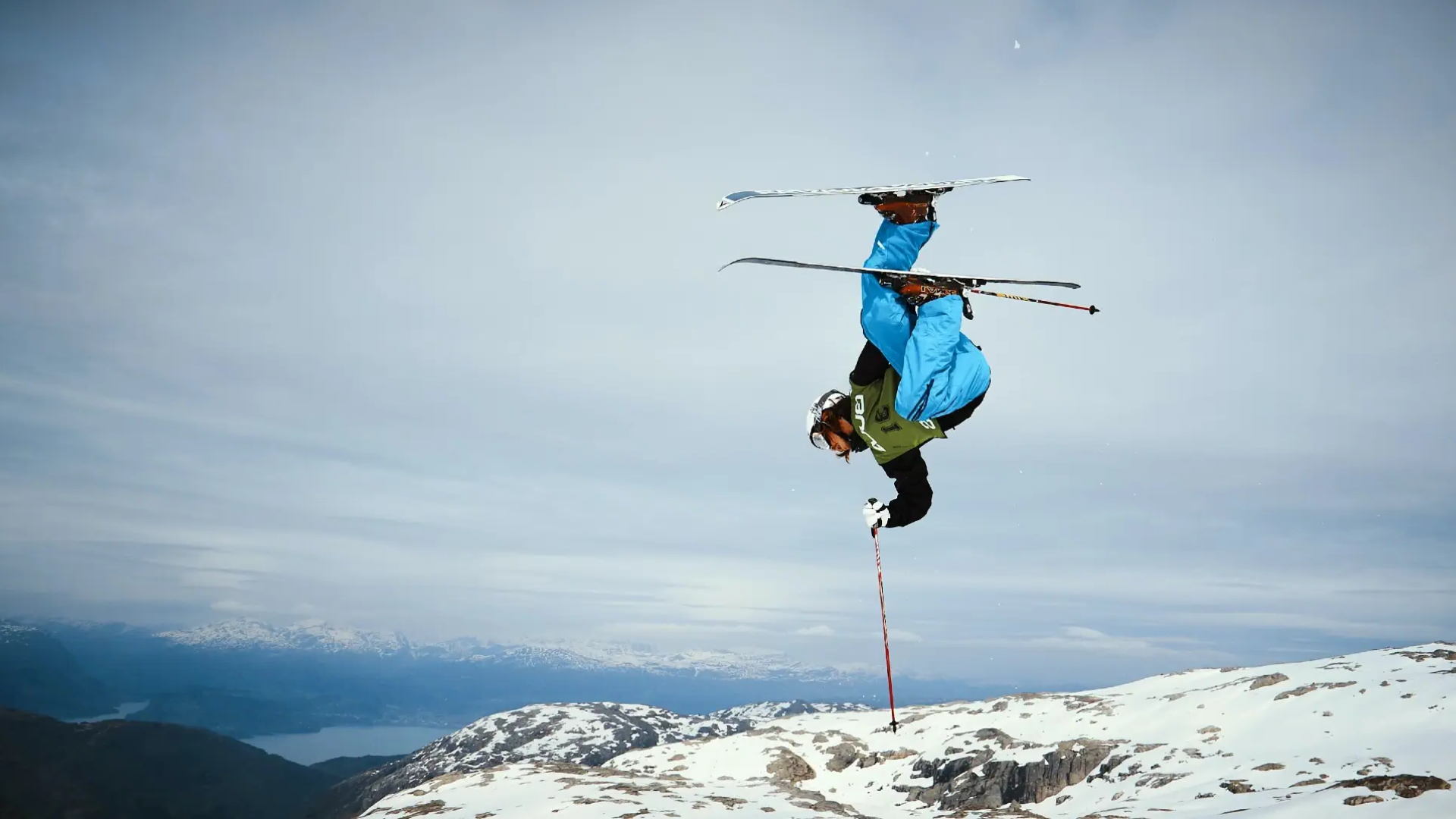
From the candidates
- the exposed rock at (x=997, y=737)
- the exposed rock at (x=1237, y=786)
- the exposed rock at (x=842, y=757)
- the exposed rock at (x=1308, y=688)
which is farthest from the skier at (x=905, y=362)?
the exposed rock at (x=842, y=757)

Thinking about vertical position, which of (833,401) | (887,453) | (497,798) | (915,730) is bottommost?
(915,730)

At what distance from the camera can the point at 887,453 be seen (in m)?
8.22

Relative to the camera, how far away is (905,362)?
698 cm

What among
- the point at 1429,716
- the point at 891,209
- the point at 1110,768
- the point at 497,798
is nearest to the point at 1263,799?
the point at 1429,716

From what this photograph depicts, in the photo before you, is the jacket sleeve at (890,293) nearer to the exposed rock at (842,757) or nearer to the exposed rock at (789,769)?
the exposed rock at (789,769)

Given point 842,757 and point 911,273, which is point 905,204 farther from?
point 842,757

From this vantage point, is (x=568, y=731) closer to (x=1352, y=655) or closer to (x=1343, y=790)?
(x=1352, y=655)

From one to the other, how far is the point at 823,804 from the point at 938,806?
620 inches

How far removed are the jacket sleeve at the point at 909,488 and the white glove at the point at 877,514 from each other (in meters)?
0.07

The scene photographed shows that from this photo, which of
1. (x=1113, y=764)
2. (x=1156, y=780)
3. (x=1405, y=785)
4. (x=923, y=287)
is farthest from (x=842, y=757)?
(x=923, y=287)

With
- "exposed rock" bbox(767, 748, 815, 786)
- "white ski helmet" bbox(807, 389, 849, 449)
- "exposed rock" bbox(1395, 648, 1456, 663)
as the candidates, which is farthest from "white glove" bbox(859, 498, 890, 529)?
"exposed rock" bbox(767, 748, 815, 786)

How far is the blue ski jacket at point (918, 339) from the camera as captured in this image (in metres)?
6.66

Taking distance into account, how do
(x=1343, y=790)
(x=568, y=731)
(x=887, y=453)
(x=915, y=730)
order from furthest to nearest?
1. (x=568, y=731)
2. (x=915, y=730)
3. (x=1343, y=790)
4. (x=887, y=453)

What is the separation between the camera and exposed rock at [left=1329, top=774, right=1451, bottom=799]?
19812 mm
